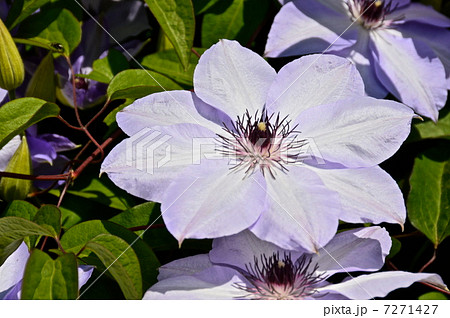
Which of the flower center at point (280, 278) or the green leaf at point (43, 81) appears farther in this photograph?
the green leaf at point (43, 81)

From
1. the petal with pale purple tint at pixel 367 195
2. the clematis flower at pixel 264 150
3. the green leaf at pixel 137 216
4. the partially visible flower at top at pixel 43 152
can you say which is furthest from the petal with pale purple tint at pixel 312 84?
the partially visible flower at top at pixel 43 152

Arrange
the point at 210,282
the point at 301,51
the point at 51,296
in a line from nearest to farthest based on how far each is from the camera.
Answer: the point at 51,296 → the point at 210,282 → the point at 301,51

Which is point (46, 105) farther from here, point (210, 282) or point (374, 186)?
point (374, 186)

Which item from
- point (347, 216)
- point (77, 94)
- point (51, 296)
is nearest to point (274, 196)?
point (347, 216)

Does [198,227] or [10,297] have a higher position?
[198,227]

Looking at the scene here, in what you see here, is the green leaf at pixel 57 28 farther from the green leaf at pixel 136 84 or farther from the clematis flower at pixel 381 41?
the clematis flower at pixel 381 41

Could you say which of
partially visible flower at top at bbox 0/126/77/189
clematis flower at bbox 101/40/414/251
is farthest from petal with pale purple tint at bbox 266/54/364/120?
partially visible flower at top at bbox 0/126/77/189

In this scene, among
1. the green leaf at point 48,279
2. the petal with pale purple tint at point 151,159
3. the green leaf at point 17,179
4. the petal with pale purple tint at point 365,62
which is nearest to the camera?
the green leaf at point 48,279
